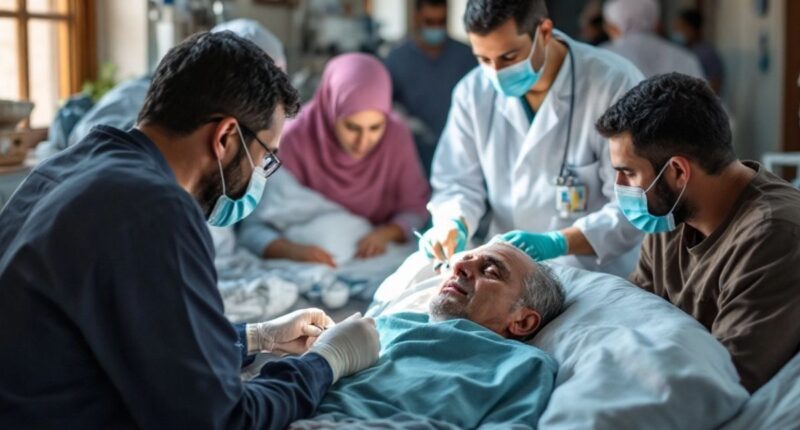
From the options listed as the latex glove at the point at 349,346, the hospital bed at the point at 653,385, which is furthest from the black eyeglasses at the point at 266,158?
the hospital bed at the point at 653,385

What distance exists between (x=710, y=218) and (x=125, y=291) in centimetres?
120

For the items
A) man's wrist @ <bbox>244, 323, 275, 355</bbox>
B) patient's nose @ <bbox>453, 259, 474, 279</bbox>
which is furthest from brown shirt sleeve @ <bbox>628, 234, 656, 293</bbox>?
man's wrist @ <bbox>244, 323, 275, 355</bbox>

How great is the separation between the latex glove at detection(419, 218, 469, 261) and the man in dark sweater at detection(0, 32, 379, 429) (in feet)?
3.29

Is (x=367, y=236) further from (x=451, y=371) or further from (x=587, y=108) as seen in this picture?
(x=451, y=371)

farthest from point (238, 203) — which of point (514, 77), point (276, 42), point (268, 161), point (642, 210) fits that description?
point (276, 42)

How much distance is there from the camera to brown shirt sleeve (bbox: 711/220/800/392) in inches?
72.5

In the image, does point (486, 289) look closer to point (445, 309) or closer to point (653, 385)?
point (445, 309)

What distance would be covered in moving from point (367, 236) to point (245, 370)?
160 cm

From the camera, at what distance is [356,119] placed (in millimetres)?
3678

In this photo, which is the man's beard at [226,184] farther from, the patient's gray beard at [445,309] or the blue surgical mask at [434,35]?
the blue surgical mask at [434,35]

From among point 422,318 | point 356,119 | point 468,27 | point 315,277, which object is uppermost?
point 468,27

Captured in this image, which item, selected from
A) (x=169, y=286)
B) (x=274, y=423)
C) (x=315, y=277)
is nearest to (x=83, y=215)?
(x=169, y=286)

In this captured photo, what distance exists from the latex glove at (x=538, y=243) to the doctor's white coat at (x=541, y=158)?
8cm

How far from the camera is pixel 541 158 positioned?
2824 millimetres
